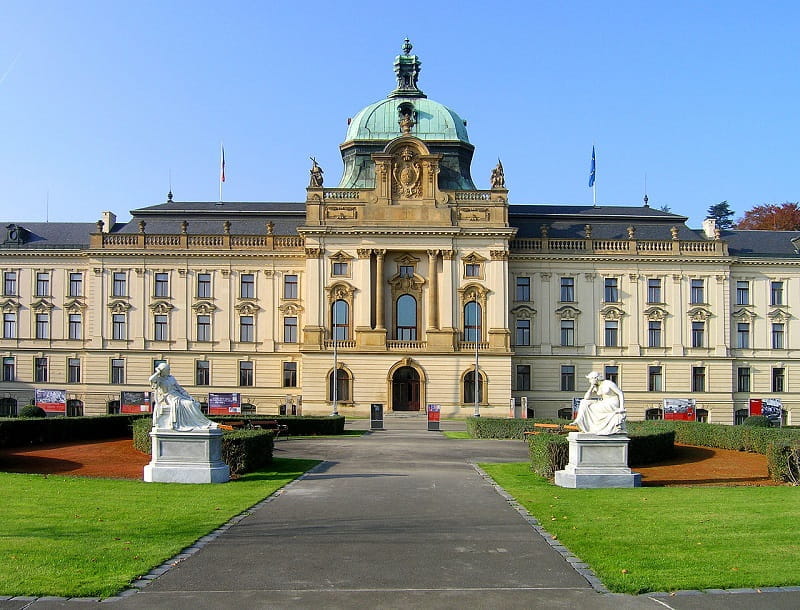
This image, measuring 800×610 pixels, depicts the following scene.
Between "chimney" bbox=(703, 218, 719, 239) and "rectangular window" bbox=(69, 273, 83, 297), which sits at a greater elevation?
"chimney" bbox=(703, 218, 719, 239)

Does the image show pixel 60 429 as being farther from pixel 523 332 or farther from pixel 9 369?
pixel 523 332

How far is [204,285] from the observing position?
239ft

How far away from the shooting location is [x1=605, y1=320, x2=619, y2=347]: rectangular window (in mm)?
72625

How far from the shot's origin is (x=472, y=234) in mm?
69438

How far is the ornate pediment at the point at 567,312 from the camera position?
7250cm

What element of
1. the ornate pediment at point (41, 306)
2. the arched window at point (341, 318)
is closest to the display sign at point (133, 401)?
the ornate pediment at point (41, 306)

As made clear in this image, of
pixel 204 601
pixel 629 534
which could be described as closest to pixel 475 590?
pixel 204 601

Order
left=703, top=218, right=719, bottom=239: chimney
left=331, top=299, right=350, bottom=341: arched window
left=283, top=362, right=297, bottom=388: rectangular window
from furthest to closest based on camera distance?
left=703, top=218, right=719, bottom=239: chimney
left=283, top=362, right=297, bottom=388: rectangular window
left=331, top=299, right=350, bottom=341: arched window

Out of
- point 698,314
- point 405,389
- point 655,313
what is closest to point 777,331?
point 698,314

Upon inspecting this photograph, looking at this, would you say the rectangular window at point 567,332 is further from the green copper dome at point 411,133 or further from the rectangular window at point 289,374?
the rectangular window at point 289,374

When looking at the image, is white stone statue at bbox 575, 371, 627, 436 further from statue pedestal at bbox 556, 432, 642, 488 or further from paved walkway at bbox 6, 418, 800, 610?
paved walkway at bbox 6, 418, 800, 610

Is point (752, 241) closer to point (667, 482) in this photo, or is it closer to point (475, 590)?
point (667, 482)

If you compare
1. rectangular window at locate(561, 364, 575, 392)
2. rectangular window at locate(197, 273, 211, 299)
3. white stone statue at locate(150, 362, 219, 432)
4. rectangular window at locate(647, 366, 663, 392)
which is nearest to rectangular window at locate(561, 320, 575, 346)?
rectangular window at locate(561, 364, 575, 392)

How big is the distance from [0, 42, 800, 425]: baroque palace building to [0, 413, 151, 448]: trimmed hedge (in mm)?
24995
